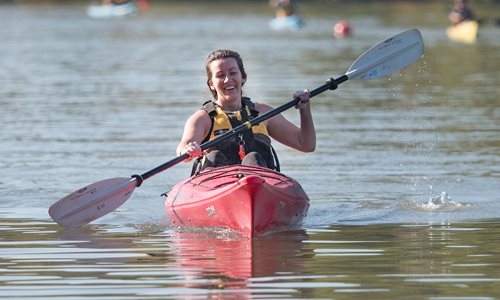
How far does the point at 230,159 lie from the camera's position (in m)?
11.4

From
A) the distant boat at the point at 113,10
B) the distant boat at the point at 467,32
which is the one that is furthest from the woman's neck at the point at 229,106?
the distant boat at the point at 113,10

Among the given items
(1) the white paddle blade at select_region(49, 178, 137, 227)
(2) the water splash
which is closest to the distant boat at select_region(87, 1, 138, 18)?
(2) the water splash

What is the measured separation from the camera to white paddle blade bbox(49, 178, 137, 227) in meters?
11.2

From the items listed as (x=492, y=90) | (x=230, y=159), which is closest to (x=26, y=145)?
(x=230, y=159)

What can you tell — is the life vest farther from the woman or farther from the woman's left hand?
the woman's left hand

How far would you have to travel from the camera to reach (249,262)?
31.1 feet

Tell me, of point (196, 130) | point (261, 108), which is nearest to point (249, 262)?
point (196, 130)

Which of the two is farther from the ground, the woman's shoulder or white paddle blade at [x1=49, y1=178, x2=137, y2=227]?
the woman's shoulder

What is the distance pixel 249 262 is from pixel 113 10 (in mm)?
58323

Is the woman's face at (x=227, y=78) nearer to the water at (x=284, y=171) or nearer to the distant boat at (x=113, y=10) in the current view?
the water at (x=284, y=171)

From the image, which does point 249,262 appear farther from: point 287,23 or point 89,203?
point 287,23

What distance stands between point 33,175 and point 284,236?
433 cm

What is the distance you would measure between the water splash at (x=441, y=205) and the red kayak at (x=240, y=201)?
161cm

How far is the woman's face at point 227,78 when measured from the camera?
36.8 ft
